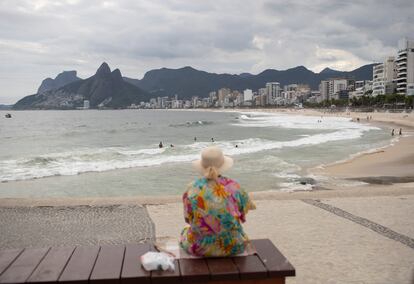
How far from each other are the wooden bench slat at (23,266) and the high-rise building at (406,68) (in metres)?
124

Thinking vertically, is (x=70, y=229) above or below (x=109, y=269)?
below

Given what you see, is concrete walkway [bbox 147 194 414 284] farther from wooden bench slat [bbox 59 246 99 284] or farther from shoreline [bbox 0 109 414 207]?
shoreline [bbox 0 109 414 207]

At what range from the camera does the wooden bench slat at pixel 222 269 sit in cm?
337

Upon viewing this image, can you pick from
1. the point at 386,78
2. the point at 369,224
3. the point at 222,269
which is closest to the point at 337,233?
the point at 369,224

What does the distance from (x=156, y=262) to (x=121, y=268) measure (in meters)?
0.29

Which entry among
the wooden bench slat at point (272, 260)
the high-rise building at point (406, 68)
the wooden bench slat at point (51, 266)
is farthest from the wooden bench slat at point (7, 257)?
the high-rise building at point (406, 68)

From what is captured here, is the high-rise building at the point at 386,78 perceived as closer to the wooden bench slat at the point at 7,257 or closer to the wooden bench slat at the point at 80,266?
the wooden bench slat at the point at 80,266

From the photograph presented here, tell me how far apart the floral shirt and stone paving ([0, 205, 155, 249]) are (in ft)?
10.6

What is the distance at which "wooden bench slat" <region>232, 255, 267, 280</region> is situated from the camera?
11.1 ft

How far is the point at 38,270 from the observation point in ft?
11.4

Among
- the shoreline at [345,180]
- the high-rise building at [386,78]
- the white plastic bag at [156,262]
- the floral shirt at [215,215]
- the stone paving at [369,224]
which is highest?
the high-rise building at [386,78]

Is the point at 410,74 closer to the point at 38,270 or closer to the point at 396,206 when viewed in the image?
the point at 396,206

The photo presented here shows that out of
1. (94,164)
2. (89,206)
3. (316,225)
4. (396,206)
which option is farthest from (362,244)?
(94,164)

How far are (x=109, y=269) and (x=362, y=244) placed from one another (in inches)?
163
